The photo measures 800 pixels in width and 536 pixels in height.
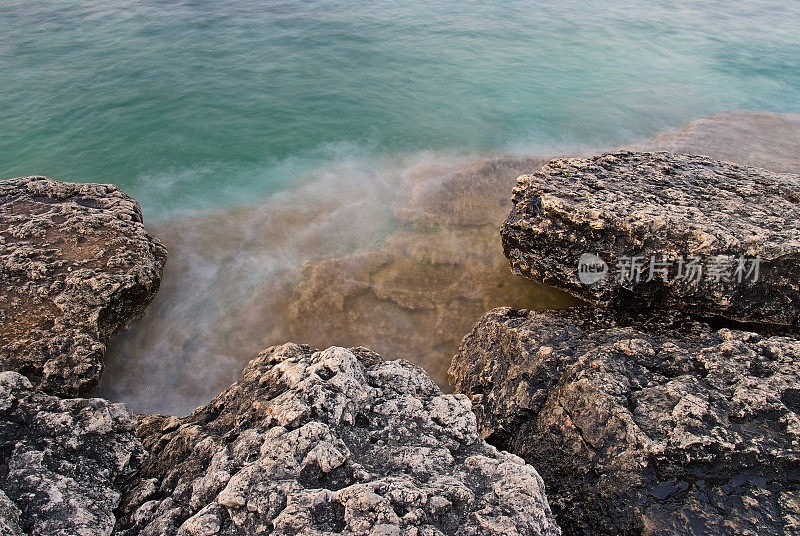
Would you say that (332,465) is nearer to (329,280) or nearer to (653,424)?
(653,424)

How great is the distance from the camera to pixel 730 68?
13305mm

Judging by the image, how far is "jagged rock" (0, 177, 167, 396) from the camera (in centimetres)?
468

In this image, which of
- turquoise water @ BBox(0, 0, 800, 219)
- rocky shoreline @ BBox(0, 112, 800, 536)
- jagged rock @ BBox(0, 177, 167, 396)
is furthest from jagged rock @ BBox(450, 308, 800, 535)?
turquoise water @ BBox(0, 0, 800, 219)

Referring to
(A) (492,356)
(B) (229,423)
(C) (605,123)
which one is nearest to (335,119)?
(C) (605,123)

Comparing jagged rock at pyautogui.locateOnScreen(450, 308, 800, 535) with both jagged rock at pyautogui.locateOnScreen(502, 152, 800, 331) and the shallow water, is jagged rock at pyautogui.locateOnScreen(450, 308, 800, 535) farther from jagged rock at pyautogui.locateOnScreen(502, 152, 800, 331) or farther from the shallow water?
the shallow water

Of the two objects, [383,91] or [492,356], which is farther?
[383,91]

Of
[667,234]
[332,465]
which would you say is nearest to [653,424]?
[667,234]

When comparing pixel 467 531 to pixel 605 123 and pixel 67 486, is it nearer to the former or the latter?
pixel 67 486

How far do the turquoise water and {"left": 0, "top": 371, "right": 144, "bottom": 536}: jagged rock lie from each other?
4.65 meters

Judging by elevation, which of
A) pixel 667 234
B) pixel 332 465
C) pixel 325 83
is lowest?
pixel 332 465

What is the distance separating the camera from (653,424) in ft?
11.6

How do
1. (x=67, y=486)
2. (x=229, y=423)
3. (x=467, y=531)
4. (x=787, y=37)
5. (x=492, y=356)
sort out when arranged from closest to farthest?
(x=467, y=531) → (x=67, y=486) → (x=229, y=423) → (x=492, y=356) → (x=787, y=37)

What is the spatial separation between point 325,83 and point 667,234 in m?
8.97

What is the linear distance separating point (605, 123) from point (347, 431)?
32.0ft
